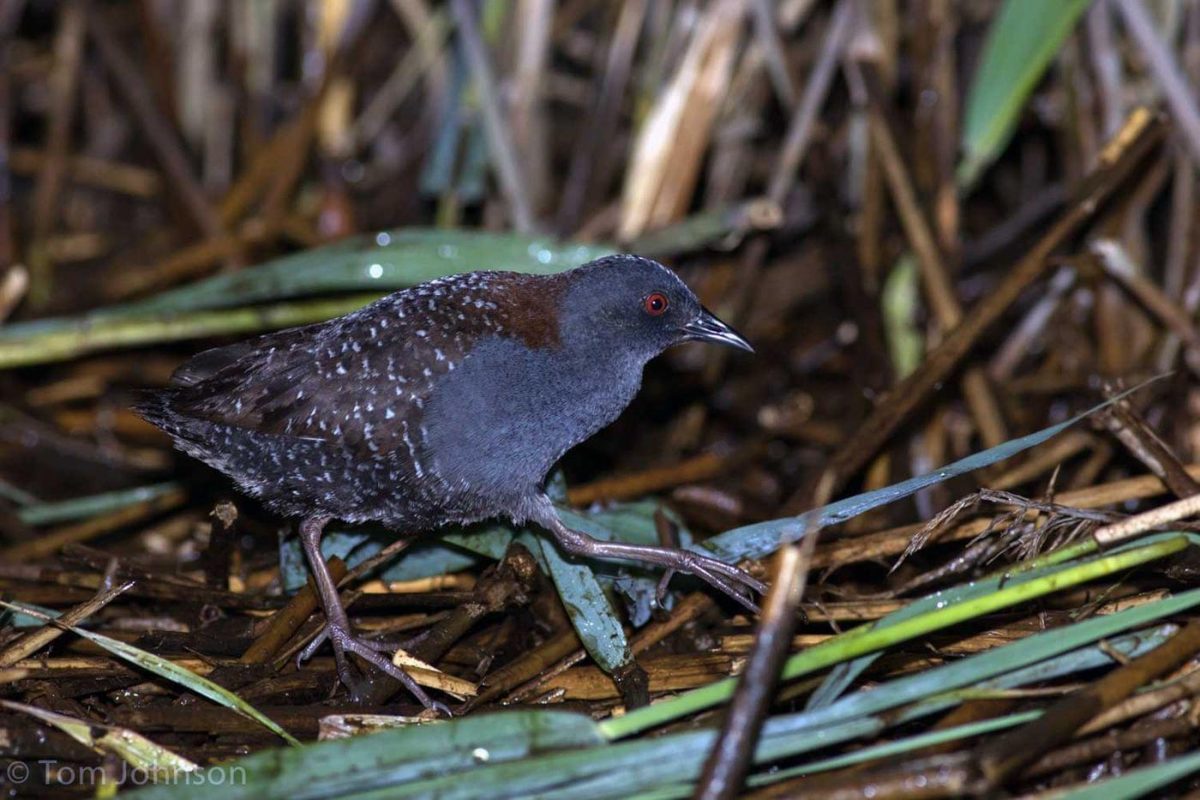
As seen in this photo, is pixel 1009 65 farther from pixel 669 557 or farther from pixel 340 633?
pixel 340 633

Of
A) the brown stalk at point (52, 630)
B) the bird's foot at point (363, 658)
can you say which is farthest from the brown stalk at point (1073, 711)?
the brown stalk at point (52, 630)

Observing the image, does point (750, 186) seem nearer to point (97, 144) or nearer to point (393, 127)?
point (393, 127)

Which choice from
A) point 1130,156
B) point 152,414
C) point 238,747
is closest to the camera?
point 238,747

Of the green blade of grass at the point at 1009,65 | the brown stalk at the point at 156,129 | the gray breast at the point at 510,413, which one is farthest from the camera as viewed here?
the brown stalk at the point at 156,129

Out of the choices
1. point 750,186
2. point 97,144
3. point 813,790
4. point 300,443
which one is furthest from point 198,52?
point 813,790

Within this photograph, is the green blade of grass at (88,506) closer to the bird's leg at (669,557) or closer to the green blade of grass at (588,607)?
the green blade of grass at (588,607)

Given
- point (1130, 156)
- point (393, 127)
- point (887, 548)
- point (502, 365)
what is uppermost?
point (393, 127)
